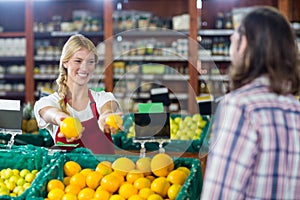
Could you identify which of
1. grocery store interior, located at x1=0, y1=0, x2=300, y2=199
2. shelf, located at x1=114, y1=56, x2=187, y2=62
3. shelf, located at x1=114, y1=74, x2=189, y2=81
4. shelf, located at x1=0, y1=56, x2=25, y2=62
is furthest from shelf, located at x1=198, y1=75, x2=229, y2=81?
shelf, located at x1=0, y1=56, x2=25, y2=62

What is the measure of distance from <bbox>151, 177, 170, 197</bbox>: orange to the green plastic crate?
0.34 feet

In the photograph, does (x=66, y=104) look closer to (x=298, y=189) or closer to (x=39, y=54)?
(x=298, y=189)

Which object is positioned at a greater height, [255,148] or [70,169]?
[255,148]

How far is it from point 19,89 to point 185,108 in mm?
2034

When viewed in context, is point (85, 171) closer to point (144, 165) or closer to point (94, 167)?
point (94, 167)

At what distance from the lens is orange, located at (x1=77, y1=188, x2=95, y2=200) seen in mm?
2238

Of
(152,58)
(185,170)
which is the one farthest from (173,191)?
(152,58)

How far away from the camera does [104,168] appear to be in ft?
8.00

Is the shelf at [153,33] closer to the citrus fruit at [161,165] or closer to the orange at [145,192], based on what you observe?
the citrus fruit at [161,165]

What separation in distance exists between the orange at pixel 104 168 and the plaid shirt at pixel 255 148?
0.96 meters

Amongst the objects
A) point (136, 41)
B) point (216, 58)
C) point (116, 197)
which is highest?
point (136, 41)

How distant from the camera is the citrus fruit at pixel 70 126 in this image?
254cm

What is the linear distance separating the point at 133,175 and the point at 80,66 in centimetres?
60

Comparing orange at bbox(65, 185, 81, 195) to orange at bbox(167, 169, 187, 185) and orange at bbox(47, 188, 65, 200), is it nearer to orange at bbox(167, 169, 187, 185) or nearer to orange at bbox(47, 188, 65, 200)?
orange at bbox(47, 188, 65, 200)
